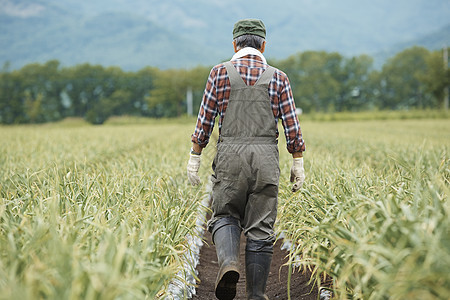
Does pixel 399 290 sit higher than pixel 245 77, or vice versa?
pixel 245 77

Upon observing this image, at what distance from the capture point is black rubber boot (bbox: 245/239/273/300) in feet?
8.64

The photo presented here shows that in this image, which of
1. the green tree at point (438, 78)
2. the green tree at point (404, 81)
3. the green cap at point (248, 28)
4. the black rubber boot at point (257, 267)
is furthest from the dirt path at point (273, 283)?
the green tree at point (404, 81)

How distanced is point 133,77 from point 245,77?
58798 mm

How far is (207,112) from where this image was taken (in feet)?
9.21

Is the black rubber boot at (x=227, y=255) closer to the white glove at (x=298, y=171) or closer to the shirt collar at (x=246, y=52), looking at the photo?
the white glove at (x=298, y=171)

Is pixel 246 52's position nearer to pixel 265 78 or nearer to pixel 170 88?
pixel 265 78

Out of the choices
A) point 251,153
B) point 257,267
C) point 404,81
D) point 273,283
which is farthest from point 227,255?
point 404,81

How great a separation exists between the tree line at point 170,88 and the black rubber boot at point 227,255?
159ft

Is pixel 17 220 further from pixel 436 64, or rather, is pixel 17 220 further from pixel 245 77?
pixel 436 64

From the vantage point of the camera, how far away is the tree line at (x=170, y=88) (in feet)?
172

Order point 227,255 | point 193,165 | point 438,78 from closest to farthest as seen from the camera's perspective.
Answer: point 227,255, point 193,165, point 438,78

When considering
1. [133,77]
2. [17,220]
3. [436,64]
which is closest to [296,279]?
[17,220]

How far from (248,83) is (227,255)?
1.16 meters

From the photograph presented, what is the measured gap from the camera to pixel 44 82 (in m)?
57.3
